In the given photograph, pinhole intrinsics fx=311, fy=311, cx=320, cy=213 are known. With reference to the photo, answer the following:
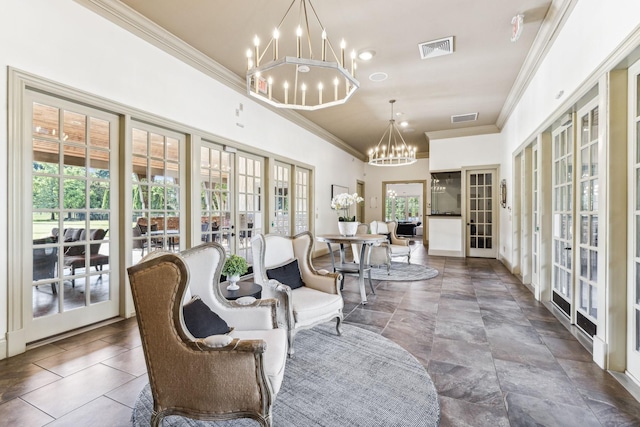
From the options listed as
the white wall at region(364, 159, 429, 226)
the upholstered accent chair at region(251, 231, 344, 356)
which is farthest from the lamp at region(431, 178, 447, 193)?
the upholstered accent chair at region(251, 231, 344, 356)

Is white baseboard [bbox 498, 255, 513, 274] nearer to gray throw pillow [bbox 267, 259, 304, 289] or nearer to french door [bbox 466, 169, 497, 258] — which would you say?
french door [bbox 466, 169, 497, 258]

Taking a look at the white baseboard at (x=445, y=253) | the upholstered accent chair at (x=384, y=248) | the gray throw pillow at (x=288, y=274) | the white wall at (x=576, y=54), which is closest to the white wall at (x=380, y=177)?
the white baseboard at (x=445, y=253)

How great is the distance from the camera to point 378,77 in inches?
187

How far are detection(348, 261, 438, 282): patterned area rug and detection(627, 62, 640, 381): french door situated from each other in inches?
123

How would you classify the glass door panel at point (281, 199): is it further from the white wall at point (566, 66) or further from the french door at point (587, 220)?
the french door at point (587, 220)

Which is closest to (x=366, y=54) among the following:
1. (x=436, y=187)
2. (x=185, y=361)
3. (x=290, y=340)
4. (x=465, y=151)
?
(x=290, y=340)

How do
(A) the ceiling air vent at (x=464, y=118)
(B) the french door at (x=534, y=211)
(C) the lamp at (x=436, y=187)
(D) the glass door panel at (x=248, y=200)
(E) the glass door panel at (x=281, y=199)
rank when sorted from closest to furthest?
(B) the french door at (x=534, y=211) < (D) the glass door panel at (x=248, y=200) < (E) the glass door panel at (x=281, y=199) < (A) the ceiling air vent at (x=464, y=118) < (C) the lamp at (x=436, y=187)

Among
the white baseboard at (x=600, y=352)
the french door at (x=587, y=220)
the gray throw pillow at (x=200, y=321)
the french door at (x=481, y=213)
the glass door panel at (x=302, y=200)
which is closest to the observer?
the gray throw pillow at (x=200, y=321)

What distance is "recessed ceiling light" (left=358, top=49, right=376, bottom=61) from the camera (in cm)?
396

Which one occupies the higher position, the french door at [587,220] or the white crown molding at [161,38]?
the white crown molding at [161,38]

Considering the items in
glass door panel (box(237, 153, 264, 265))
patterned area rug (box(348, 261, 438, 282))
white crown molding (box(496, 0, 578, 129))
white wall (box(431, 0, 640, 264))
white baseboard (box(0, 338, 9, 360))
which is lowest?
patterned area rug (box(348, 261, 438, 282))

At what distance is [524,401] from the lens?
6.30 ft

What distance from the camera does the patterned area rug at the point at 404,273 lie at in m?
5.31

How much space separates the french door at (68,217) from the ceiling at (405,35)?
1311mm
